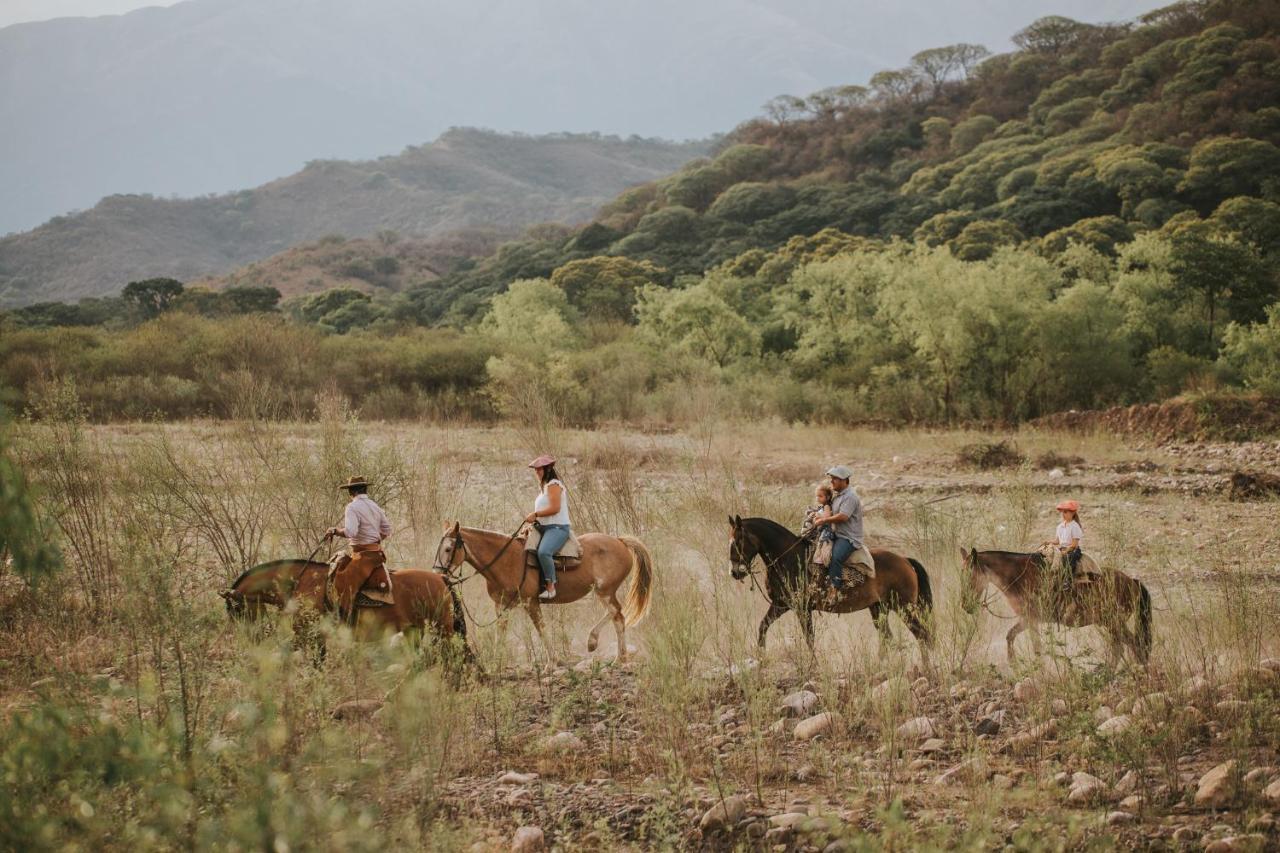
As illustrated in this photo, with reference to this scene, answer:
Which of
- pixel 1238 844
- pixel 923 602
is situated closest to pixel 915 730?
pixel 1238 844

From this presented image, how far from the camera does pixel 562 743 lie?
6758 millimetres

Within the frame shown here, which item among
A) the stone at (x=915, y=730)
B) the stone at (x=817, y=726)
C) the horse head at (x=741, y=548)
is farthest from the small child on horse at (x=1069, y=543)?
the stone at (x=817, y=726)

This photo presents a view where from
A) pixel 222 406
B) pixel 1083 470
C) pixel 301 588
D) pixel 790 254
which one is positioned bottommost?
pixel 1083 470

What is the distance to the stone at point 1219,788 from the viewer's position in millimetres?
5633

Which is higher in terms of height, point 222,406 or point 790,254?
point 790,254

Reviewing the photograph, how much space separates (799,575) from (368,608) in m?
4.03

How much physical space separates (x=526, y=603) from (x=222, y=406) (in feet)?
80.1

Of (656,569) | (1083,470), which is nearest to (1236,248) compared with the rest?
(1083,470)

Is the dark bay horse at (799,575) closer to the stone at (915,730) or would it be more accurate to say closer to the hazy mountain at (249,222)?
the stone at (915,730)

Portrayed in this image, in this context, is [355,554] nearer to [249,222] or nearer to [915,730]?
[915,730]

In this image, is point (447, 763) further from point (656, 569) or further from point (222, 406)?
point (222, 406)

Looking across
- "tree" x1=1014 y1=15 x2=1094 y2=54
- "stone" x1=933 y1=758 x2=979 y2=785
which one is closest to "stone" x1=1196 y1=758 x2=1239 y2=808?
"stone" x1=933 y1=758 x2=979 y2=785

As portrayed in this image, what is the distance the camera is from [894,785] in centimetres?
605

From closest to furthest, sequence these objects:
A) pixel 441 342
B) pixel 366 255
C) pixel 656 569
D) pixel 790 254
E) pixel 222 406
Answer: pixel 656 569 → pixel 222 406 → pixel 441 342 → pixel 790 254 → pixel 366 255
